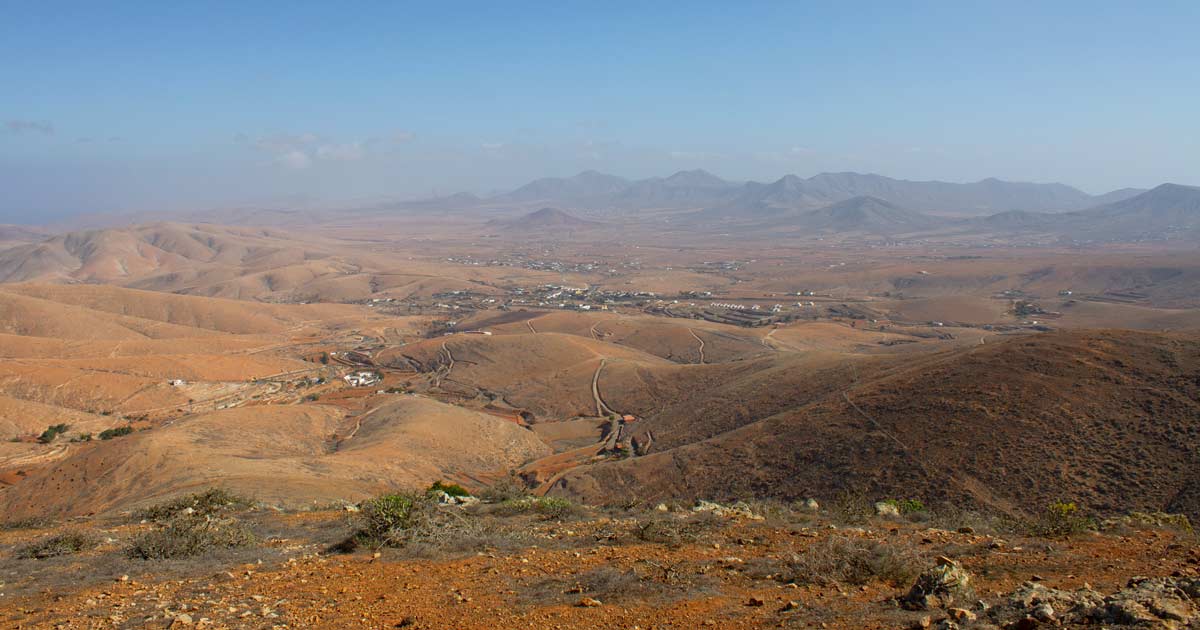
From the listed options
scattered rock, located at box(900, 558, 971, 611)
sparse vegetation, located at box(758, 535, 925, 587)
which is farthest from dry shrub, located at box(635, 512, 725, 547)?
scattered rock, located at box(900, 558, 971, 611)

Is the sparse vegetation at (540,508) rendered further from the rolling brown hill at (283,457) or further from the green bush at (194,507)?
the rolling brown hill at (283,457)

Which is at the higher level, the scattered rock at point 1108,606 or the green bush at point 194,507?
the scattered rock at point 1108,606

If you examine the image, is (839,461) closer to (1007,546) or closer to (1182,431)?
(1182,431)

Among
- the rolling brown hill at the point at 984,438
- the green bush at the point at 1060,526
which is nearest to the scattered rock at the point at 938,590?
the green bush at the point at 1060,526

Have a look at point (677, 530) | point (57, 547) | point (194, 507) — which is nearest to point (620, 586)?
point (677, 530)

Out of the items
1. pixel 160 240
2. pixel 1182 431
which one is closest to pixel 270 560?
pixel 1182 431
